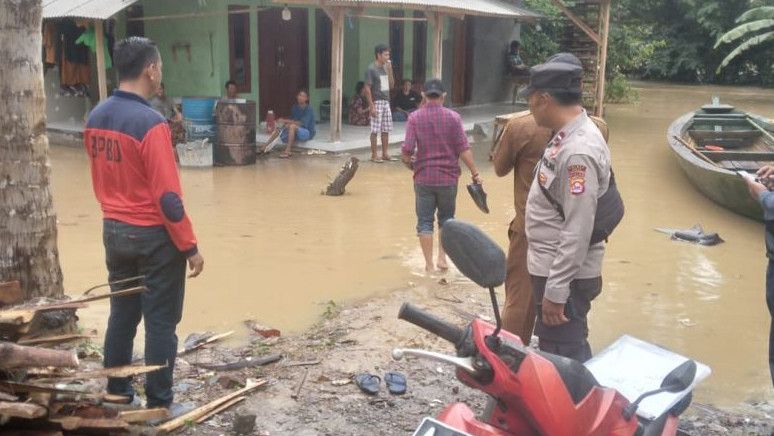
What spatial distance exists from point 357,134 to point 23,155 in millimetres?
10013

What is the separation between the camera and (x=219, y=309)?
580cm

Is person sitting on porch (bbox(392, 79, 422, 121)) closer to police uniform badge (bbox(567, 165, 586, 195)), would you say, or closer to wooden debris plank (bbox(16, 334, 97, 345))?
wooden debris plank (bbox(16, 334, 97, 345))

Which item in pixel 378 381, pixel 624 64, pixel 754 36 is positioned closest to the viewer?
pixel 378 381

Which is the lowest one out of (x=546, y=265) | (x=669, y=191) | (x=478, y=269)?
(x=669, y=191)

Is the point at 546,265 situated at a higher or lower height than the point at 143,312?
higher

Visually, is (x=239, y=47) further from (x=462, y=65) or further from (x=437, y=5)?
(x=462, y=65)

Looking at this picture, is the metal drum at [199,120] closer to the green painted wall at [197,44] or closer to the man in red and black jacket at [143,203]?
the green painted wall at [197,44]

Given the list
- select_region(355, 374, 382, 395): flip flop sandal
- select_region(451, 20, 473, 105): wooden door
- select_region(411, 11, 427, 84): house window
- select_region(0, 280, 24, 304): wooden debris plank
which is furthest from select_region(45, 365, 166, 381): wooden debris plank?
select_region(451, 20, 473, 105): wooden door

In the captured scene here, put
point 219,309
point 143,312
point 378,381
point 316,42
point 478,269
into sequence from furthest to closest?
point 316,42, point 219,309, point 378,381, point 143,312, point 478,269

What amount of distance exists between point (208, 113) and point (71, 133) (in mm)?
3078

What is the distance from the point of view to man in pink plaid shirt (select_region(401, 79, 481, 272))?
614 cm

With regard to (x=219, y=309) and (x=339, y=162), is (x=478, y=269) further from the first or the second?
(x=339, y=162)

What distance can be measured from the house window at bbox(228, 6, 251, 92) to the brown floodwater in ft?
8.44

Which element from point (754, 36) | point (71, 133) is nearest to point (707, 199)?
point (71, 133)
